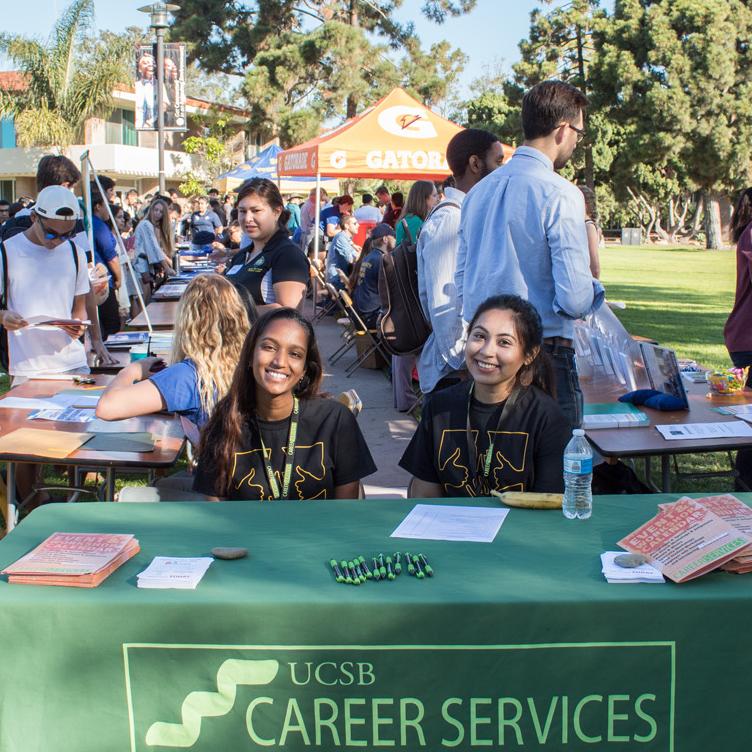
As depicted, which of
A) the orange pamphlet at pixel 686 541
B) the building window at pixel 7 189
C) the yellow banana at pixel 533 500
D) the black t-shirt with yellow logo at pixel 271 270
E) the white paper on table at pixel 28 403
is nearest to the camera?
the orange pamphlet at pixel 686 541

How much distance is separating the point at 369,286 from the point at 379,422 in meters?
2.60

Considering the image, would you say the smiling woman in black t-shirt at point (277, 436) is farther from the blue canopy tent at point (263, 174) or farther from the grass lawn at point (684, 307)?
the blue canopy tent at point (263, 174)

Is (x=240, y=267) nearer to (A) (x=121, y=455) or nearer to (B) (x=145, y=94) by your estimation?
(A) (x=121, y=455)

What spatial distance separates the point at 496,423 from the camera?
317 centimetres

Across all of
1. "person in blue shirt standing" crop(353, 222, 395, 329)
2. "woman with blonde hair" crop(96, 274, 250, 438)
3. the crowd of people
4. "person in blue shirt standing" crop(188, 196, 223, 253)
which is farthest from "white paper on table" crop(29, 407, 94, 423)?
"person in blue shirt standing" crop(188, 196, 223, 253)

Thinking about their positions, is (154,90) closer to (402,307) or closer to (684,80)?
(402,307)

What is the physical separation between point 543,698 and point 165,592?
0.90 m

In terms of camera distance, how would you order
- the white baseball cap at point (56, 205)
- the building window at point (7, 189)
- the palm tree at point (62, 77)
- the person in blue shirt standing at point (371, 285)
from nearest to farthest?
the white baseball cap at point (56, 205)
the person in blue shirt standing at point (371, 285)
the palm tree at point (62, 77)
the building window at point (7, 189)

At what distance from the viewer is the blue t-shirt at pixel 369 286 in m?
9.99

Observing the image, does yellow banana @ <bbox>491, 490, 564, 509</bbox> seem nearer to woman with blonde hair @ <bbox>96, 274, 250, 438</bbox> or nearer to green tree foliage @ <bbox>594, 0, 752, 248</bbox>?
woman with blonde hair @ <bbox>96, 274, 250, 438</bbox>

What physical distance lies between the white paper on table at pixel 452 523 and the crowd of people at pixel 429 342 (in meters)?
0.35

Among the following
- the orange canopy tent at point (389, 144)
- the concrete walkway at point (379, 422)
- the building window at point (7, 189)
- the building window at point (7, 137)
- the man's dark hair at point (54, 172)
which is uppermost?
the building window at point (7, 137)

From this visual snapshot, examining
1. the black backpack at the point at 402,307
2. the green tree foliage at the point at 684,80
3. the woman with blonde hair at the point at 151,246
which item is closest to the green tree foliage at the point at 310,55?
the green tree foliage at the point at 684,80

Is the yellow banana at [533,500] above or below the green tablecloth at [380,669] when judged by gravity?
above
